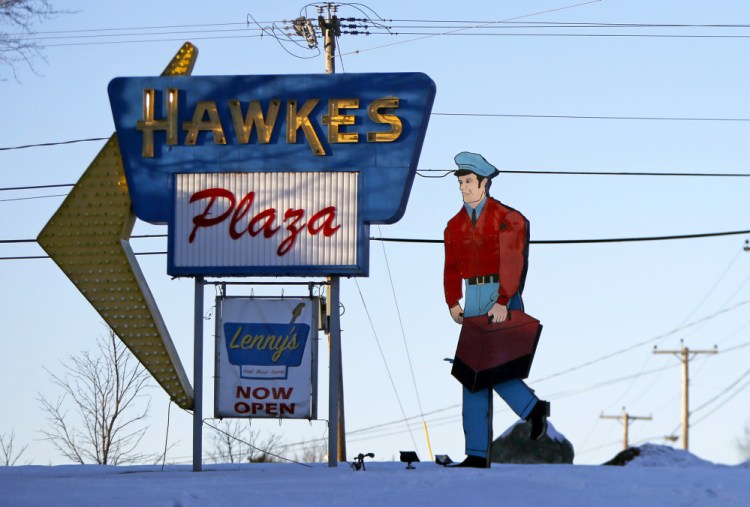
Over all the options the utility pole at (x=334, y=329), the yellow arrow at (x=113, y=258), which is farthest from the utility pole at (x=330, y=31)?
the yellow arrow at (x=113, y=258)

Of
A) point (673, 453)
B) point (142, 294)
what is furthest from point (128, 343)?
point (673, 453)

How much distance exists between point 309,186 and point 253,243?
1225 mm

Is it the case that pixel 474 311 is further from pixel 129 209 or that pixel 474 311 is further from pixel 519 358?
pixel 129 209

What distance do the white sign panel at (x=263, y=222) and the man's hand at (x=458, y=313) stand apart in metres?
1.64

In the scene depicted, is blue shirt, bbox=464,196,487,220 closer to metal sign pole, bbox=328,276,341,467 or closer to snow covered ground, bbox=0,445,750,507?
metal sign pole, bbox=328,276,341,467

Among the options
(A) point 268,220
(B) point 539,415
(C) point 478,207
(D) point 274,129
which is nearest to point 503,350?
(B) point 539,415

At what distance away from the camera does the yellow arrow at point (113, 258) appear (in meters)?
24.8

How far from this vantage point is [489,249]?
23297mm

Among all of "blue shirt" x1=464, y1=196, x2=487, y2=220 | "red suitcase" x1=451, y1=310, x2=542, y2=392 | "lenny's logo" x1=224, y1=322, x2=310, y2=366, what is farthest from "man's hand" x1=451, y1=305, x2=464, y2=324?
"lenny's logo" x1=224, y1=322, x2=310, y2=366

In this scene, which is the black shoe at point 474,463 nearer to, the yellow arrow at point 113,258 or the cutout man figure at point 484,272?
the cutout man figure at point 484,272

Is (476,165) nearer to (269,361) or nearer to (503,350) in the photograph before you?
Answer: (503,350)

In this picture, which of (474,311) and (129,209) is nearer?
(474,311)

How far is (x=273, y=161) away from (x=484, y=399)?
4.86 m

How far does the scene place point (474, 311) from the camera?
76.7 feet
